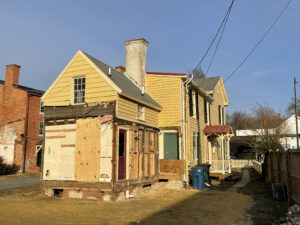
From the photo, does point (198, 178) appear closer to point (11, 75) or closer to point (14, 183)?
point (14, 183)

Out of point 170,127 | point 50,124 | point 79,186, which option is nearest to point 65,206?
point 79,186

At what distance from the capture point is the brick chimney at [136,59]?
57.8ft

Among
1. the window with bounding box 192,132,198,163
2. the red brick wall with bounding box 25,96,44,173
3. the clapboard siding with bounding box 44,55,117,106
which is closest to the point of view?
the clapboard siding with bounding box 44,55,117,106

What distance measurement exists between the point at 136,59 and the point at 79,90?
561 cm

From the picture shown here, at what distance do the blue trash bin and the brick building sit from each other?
1714 cm

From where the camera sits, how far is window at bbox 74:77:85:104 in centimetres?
1348

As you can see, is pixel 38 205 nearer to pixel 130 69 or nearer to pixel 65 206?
pixel 65 206

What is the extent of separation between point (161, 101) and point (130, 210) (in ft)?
29.3

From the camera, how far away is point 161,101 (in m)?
17.3

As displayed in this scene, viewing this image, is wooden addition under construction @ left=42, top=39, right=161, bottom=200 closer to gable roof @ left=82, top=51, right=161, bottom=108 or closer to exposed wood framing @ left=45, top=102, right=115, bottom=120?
exposed wood framing @ left=45, top=102, right=115, bottom=120

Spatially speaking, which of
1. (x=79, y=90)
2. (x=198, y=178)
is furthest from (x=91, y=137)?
(x=198, y=178)

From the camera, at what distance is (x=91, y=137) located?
482 inches

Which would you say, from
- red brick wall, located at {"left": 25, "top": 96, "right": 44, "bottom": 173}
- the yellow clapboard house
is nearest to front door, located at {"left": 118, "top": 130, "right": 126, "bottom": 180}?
the yellow clapboard house

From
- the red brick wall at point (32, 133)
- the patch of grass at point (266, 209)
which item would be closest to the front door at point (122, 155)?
the patch of grass at point (266, 209)
